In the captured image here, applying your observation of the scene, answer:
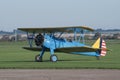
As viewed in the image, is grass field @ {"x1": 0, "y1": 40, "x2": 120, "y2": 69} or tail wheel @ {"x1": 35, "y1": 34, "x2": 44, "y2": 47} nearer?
grass field @ {"x1": 0, "y1": 40, "x2": 120, "y2": 69}

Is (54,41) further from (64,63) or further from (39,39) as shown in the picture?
(64,63)

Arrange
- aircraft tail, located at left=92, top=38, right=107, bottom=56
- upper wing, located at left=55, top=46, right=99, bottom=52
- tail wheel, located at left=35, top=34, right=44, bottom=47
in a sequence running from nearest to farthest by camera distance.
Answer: tail wheel, located at left=35, top=34, right=44, bottom=47, upper wing, located at left=55, top=46, right=99, bottom=52, aircraft tail, located at left=92, top=38, right=107, bottom=56

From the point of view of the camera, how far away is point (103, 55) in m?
37.5

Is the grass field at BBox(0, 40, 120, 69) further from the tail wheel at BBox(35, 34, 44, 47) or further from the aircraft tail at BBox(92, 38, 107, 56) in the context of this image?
the tail wheel at BBox(35, 34, 44, 47)

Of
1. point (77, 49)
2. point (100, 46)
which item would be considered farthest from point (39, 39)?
point (100, 46)

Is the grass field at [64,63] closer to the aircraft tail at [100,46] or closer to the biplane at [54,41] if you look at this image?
the aircraft tail at [100,46]

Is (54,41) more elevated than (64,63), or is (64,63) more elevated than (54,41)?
(54,41)

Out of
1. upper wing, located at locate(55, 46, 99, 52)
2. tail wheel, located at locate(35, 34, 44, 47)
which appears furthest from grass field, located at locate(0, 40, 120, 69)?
tail wheel, located at locate(35, 34, 44, 47)

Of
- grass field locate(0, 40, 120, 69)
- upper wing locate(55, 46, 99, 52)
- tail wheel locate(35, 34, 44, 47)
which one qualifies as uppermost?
tail wheel locate(35, 34, 44, 47)

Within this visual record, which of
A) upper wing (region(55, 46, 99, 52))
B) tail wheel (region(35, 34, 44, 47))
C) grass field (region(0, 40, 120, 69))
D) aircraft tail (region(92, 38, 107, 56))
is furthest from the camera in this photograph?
aircraft tail (region(92, 38, 107, 56))

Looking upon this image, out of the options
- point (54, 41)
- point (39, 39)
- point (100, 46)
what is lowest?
point (100, 46)

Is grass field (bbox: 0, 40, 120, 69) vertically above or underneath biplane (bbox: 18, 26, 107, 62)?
underneath
